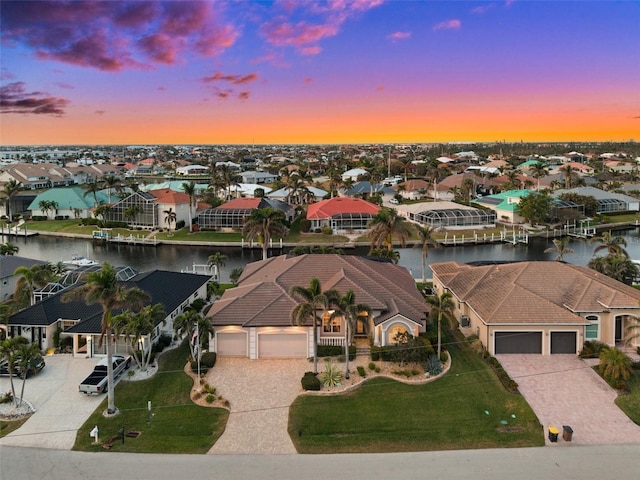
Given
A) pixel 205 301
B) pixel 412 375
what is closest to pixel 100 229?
pixel 205 301

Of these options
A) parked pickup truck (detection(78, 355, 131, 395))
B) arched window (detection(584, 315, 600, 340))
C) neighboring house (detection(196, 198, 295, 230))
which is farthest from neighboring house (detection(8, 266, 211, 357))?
neighboring house (detection(196, 198, 295, 230))

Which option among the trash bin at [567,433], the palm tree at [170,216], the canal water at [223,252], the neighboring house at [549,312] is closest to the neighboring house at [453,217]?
the canal water at [223,252]

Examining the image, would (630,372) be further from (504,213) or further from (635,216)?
(635,216)

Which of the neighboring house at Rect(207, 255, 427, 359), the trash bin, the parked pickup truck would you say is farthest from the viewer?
the neighboring house at Rect(207, 255, 427, 359)

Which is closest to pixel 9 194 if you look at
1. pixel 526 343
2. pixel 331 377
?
pixel 331 377

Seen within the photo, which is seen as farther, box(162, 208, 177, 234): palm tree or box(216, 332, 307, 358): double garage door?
box(162, 208, 177, 234): palm tree

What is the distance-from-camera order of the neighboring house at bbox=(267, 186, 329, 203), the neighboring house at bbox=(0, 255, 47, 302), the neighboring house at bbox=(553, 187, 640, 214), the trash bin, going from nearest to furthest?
the trash bin
the neighboring house at bbox=(0, 255, 47, 302)
the neighboring house at bbox=(553, 187, 640, 214)
the neighboring house at bbox=(267, 186, 329, 203)

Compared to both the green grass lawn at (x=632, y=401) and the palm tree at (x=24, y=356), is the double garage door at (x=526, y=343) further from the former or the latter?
the palm tree at (x=24, y=356)

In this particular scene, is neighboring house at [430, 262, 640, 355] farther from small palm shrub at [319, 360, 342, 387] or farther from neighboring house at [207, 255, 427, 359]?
small palm shrub at [319, 360, 342, 387]
